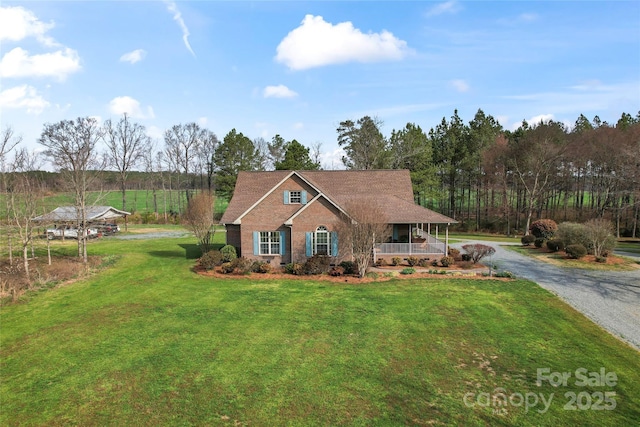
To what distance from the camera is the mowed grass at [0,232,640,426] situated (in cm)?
825

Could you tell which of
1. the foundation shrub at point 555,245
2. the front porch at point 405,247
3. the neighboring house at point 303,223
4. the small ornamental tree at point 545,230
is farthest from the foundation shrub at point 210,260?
the small ornamental tree at point 545,230

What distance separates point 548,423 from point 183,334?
10.8 metres

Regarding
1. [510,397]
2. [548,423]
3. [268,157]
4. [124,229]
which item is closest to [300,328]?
[510,397]

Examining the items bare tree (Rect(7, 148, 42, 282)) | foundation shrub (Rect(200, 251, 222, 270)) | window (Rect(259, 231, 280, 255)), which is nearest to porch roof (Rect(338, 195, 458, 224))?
window (Rect(259, 231, 280, 255))

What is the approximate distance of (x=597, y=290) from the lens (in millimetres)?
17516

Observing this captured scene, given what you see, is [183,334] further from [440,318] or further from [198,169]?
[198,169]

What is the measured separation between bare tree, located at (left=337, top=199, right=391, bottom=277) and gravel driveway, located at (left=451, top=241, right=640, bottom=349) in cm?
850

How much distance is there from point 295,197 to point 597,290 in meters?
16.7

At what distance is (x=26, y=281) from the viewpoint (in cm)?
1838

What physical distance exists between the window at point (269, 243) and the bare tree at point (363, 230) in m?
4.69

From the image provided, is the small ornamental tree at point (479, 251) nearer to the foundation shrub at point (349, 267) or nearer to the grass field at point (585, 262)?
the grass field at point (585, 262)

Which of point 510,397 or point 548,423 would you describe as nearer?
point 548,423

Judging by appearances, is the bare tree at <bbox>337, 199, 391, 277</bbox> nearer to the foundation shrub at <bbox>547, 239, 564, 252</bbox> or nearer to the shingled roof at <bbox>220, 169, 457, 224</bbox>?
the shingled roof at <bbox>220, 169, 457, 224</bbox>

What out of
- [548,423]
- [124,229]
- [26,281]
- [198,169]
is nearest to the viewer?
[548,423]
